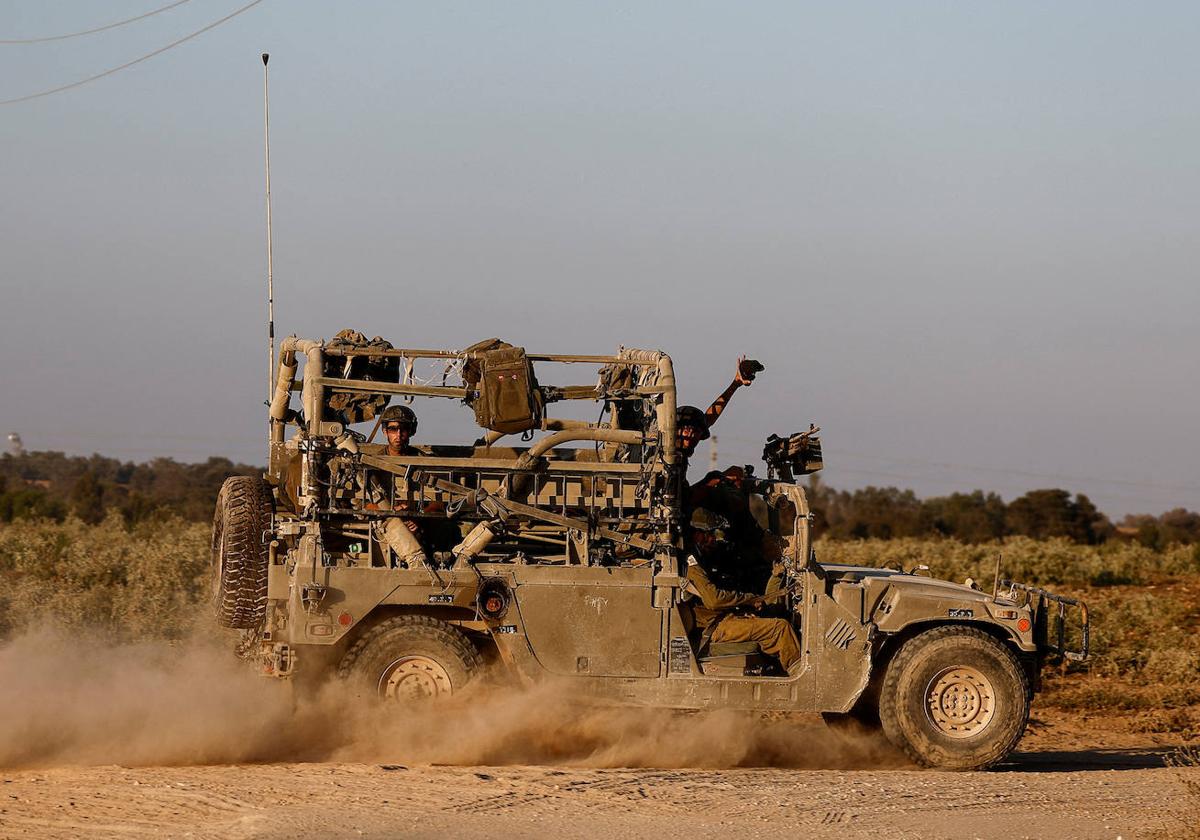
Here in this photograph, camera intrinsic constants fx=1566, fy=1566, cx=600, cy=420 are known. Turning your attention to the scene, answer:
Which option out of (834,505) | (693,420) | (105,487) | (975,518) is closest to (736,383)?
(693,420)

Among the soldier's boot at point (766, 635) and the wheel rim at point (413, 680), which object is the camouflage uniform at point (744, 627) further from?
the wheel rim at point (413, 680)

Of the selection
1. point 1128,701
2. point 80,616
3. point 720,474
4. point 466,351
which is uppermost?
point 466,351

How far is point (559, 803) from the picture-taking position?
9.01 m

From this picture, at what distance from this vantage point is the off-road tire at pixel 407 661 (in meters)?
10.6

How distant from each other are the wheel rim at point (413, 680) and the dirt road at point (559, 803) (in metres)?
0.76

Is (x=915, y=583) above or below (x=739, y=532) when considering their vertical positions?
below

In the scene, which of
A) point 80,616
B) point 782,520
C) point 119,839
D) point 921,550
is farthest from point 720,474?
point 921,550

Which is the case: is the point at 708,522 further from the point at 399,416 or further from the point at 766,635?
the point at 399,416

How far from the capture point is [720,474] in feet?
38.9

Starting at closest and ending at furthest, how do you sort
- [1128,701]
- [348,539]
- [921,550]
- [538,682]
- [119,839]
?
[119,839]
[538,682]
[348,539]
[1128,701]
[921,550]

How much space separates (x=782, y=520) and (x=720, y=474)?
0.58m

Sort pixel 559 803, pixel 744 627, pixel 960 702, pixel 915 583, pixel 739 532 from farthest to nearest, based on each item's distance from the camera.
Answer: pixel 739 532 < pixel 915 583 < pixel 960 702 < pixel 744 627 < pixel 559 803

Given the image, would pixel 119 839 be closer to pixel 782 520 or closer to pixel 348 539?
pixel 348 539

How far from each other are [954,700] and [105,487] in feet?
110
